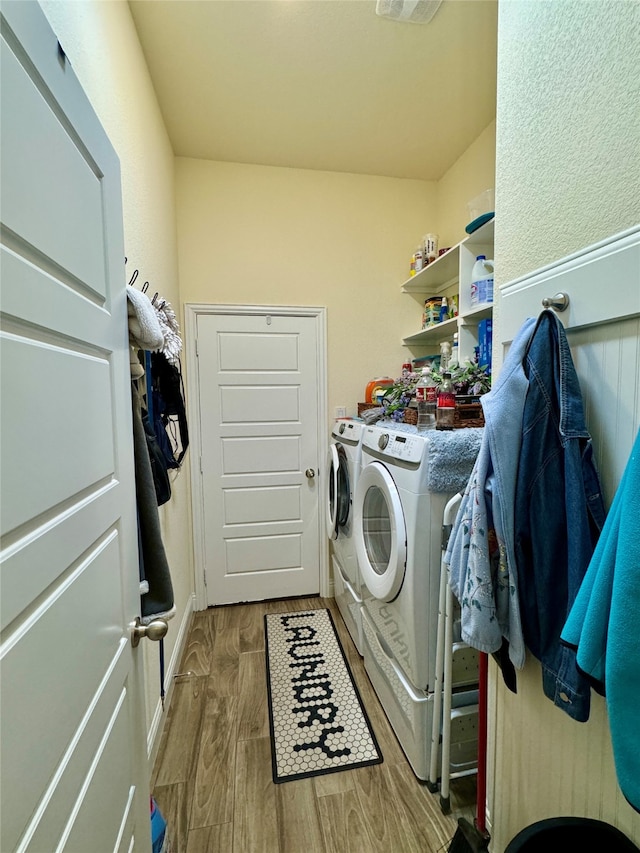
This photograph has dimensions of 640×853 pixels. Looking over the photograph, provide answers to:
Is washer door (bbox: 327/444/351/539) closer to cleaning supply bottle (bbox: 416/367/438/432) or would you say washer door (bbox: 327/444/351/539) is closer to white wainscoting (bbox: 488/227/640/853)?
cleaning supply bottle (bbox: 416/367/438/432)

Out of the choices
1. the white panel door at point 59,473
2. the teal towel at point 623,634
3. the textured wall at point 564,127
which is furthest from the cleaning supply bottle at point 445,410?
the white panel door at point 59,473

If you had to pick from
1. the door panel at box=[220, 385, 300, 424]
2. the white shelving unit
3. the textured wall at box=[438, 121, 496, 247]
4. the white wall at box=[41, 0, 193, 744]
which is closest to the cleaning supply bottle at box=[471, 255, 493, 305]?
the white shelving unit

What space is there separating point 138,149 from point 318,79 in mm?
959

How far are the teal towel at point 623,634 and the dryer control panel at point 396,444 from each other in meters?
0.70

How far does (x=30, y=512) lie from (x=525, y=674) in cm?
117

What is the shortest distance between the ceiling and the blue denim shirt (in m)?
1.65

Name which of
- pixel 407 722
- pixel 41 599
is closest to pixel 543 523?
pixel 41 599

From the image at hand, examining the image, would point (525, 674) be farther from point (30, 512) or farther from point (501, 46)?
point (501, 46)

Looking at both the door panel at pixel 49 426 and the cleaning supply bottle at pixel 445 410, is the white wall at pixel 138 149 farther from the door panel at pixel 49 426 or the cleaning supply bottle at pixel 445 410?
the cleaning supply bottle at pixel 445 410

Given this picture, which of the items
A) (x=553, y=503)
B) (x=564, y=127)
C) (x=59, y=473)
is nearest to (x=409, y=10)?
(x=564, y=127)

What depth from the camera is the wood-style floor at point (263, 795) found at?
1184 millimetres

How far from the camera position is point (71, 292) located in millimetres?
578

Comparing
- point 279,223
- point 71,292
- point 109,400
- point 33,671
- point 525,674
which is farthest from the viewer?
point 279,223

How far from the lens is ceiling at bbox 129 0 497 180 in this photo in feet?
4.86
